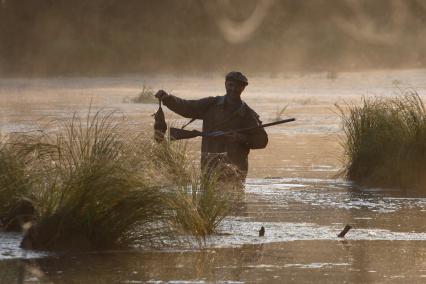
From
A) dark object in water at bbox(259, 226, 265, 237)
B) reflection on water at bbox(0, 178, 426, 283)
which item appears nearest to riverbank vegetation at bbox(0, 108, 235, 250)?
reflection on water at bbox(0, 178, 426, 283)

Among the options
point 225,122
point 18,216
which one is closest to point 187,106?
Result: point 225,122

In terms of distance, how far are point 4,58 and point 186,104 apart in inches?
1670

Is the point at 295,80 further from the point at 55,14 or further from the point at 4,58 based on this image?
the point at 55,14

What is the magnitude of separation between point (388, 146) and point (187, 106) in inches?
110

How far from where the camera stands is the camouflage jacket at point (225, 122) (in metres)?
14.5

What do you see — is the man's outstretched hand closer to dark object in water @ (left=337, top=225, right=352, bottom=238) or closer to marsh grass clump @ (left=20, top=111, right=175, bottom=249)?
dark object in water @ (left=337, top=225, right=352, bottom=238)

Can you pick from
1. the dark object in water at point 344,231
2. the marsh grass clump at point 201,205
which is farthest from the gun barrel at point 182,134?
the dark object in water at point 344,231

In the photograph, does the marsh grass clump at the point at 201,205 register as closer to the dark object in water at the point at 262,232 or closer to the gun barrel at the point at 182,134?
the dark object in water at the point at 262,232

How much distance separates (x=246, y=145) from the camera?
14.6 meters

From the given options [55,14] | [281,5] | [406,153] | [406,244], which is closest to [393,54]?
[281,5]

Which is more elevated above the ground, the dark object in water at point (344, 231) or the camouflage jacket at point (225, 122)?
the camouflage jacket at point (225, 122)

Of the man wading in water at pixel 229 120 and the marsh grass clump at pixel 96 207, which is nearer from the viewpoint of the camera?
the marsh grass clump at pixel 96 207

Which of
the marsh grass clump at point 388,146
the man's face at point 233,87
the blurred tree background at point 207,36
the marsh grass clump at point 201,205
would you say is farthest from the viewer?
the blurred tree background at point 207,36

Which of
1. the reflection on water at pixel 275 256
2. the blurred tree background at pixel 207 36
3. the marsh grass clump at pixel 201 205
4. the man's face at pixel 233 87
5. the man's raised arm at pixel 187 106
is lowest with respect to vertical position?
the reflection on water at pixel 275 256
